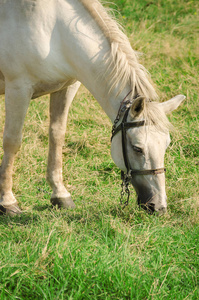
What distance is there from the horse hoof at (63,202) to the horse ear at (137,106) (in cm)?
131

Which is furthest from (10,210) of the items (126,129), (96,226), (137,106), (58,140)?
(137,106)

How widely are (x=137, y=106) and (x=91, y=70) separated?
526 mm

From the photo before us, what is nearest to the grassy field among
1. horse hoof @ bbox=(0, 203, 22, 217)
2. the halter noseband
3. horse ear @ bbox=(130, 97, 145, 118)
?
horse hoof @ bbox=(0, 203, 22, 217)

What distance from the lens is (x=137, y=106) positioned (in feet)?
8.69

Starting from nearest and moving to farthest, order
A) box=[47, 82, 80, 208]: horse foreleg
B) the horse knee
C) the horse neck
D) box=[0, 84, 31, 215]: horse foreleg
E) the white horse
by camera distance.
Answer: the white horse < the horse neck < box=[0, 84, 31, 215]: horse foreleg < the horse knee < box=[47, 82, 80, 208]: horse foreleg

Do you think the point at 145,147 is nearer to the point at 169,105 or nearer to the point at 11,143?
the point at 169,105

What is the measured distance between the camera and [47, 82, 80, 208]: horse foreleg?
3564mm

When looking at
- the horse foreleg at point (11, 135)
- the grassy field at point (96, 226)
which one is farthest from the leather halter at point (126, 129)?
the horse foreleg at point (11, 135)

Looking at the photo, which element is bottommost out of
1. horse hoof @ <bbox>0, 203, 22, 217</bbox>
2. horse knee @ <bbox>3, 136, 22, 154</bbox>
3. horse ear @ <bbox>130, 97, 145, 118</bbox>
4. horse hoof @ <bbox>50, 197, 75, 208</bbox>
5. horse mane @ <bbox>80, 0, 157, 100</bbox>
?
horse hoof @ <bbox>50, 197, 75, 208</bbox>

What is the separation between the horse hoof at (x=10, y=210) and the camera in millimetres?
3389

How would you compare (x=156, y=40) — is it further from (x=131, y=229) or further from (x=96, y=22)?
(x=131, y=229)

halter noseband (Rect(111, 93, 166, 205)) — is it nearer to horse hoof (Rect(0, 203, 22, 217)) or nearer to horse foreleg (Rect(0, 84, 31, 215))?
horse foreleg (Rect(0, 84, 31, 215))

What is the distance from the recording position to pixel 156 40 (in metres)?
6.78

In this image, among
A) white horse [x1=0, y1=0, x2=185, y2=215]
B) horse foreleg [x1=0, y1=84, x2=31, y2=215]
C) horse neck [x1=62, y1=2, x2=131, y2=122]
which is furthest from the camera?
horse foreleg [x1=0, y1=84, x2=31, y2=215]
